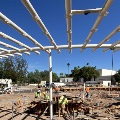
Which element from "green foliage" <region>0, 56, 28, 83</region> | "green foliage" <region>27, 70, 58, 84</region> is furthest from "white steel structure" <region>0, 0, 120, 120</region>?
"green foliage" <region>27, 70, 58, 84</region>

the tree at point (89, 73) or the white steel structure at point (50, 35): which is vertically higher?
the tree at point (89, 73)

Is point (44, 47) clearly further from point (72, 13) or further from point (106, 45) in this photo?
point (72, 13)

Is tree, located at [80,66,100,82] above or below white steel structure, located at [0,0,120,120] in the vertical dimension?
above

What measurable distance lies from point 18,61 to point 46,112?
74.1 meters

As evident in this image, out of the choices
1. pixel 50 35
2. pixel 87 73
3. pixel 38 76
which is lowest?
pixel 50 35

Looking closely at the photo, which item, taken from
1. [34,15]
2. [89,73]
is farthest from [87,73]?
[34,15]

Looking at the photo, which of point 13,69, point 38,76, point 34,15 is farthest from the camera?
point 38,76

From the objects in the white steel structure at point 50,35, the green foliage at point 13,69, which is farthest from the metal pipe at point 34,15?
the green foliage at point 13,69

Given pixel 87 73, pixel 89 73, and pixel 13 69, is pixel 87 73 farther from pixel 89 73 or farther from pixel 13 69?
pixel 13 69

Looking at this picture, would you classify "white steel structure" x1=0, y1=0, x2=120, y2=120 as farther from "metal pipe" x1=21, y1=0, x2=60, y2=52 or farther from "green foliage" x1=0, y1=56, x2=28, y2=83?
"green foliage" x1=0, y1=56, x2=28, y2=83

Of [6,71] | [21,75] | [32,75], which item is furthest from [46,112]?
[32,75]

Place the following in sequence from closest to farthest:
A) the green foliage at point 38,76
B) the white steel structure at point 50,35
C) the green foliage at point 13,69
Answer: the white steel structure at point 50,35 → the green foliage at point 13,69 → the green foliage at point 38,76

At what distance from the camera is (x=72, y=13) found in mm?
5875

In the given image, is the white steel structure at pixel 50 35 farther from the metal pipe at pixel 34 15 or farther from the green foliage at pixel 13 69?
the green foliage at pixel 13 69
